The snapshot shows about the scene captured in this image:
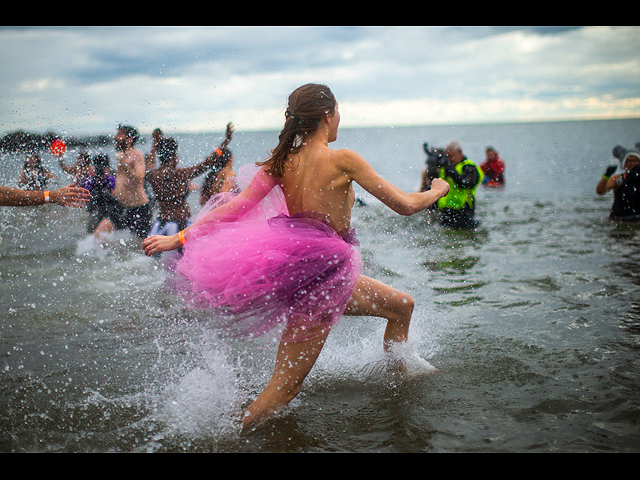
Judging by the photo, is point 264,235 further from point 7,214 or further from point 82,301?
point 7,214

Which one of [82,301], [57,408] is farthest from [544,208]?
[57,408]

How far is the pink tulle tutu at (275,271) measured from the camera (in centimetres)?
272

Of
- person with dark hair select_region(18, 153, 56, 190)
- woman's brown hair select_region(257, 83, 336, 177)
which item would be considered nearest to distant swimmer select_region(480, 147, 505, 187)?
person with dark hair select_region(18, 153, 56, 190)

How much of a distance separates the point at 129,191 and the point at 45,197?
10.8ft

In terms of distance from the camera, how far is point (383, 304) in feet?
9.94

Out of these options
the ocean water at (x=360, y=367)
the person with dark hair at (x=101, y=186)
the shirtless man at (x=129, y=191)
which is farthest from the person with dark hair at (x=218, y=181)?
the person with dark hair at (x=101, y=186)

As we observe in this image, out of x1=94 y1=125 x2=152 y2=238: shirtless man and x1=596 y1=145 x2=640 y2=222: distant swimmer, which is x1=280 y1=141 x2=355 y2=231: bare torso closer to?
x1=94 y1=125 x2=152 y2=238: shirtless man

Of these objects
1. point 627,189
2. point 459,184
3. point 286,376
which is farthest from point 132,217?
point 627,189

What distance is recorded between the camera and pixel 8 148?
10.8 meters

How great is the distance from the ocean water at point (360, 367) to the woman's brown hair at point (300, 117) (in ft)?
5.48

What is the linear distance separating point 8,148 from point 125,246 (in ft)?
15.4

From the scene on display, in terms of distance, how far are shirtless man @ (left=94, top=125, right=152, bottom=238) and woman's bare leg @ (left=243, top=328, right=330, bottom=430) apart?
190 inches

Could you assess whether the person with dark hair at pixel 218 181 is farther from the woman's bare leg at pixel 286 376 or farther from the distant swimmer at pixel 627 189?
the distant swimmer at pixel 627 189

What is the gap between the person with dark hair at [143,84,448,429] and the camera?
2691 millimetres
